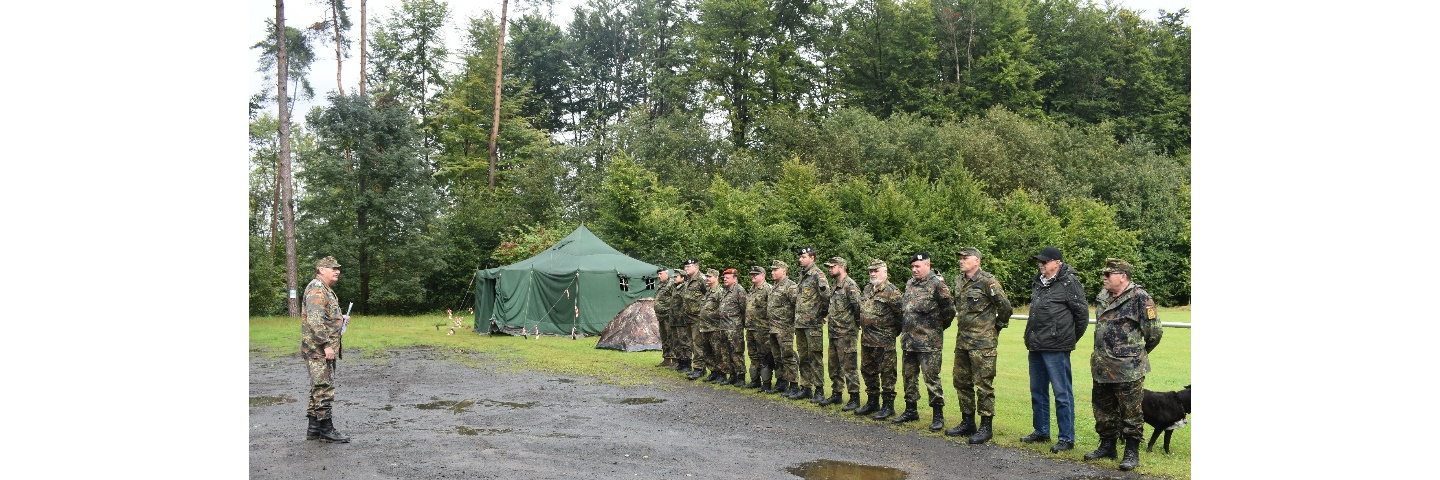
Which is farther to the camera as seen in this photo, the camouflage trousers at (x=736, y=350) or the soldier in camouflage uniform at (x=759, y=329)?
the camouflage trousers at (x=736, y=350)

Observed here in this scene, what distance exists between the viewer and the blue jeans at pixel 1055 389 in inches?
281

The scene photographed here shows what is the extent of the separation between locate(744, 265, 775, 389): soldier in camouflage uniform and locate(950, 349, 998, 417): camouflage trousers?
339 centimetres

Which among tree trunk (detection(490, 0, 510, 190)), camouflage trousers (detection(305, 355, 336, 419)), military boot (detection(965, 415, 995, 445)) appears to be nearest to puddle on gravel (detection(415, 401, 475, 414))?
camouflage trousers (detection(305, 355, 336, 419))

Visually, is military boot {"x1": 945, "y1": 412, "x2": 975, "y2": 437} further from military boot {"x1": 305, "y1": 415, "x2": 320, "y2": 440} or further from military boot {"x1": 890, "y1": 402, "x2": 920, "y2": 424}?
military boot {"x1": 305, "y1": 415, "x2": 320, "y2": 440}

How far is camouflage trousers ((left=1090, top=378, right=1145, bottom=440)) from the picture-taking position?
6.50 m

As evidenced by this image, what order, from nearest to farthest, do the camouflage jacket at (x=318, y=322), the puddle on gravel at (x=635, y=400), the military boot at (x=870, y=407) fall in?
the camouflage jacket at (x=318, y=322) → the military boot at (x=870, y=407) → the puddle on gravel at (x=635, y=400)

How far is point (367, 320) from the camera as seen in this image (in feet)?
88.9

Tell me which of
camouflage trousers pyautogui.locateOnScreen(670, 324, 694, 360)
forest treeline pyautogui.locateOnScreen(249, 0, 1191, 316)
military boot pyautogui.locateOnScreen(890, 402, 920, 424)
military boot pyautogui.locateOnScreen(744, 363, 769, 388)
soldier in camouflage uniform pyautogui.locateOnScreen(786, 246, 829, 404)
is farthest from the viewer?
forest treeline pyautogui.locateOnScreen(249, 0, 1191, 316)

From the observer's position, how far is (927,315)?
826cm

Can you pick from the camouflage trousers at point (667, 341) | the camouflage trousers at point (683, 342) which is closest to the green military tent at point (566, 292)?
the camouflage trousers at point (667, 341)

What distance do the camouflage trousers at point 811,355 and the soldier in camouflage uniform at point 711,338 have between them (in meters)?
1.80

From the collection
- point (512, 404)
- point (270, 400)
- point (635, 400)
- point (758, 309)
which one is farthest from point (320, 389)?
point (758, 309)

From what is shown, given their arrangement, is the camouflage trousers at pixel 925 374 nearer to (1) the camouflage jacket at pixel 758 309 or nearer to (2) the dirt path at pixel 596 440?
(2) the dirt path at pixel 596 440

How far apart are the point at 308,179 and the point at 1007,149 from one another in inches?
1037
